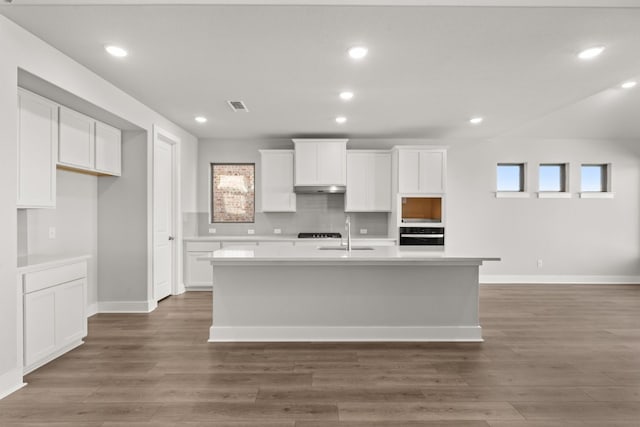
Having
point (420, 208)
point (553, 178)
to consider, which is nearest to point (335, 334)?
point (420, 208)

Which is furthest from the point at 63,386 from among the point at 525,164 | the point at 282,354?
the point at 525,164

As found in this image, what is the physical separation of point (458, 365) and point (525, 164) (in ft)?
16.6

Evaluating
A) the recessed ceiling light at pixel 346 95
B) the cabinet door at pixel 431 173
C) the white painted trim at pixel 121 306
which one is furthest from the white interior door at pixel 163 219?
the cabinet door at pixel 431 173

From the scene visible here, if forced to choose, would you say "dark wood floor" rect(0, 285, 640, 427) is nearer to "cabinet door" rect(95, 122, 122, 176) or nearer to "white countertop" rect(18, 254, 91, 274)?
"white countertop" rect(18, 254, 91, 274)

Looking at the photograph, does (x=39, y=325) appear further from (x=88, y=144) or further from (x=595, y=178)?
(x=595, y=178)

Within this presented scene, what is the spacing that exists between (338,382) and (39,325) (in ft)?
7.77

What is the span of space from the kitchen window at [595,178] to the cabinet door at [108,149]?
7503mm

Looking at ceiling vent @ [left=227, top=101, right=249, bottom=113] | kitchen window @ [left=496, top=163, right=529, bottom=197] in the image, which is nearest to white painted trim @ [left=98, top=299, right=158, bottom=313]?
ceiling vent @ [left=227, top=101, right=249, bottom=113]

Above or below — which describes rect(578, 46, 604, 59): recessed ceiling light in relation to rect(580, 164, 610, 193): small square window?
above

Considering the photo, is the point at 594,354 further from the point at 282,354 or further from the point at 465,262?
the point at 282,354

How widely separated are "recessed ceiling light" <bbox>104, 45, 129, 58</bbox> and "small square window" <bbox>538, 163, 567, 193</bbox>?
22.1 feet

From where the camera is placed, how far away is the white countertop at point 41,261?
2895 mm

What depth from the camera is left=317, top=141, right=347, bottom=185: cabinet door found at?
20.5 ft

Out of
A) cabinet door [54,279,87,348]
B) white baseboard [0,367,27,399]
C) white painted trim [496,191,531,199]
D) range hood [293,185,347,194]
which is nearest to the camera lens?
white baseboard [0,367,27,399]
